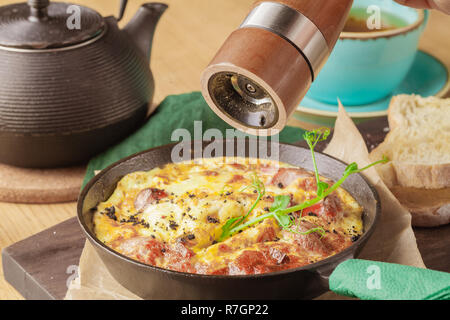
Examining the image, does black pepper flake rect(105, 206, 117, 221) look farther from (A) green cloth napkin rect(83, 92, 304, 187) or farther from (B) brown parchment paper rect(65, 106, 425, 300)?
(A) green cloth napkin rect(83, 92, 304, 187)

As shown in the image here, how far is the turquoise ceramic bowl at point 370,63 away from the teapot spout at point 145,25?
2.40 feet

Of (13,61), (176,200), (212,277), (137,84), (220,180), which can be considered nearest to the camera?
(212,277)

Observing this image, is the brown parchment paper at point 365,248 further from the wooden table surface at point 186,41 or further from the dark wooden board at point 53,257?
the wooden table surface at point 186,41

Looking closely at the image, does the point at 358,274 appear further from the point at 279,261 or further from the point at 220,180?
the point at 220,180

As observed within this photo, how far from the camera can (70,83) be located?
2332 millimetres

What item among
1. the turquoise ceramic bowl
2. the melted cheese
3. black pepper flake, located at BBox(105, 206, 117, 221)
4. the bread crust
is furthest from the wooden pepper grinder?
the turquoise ceramic bowl

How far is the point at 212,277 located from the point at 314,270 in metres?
0.24

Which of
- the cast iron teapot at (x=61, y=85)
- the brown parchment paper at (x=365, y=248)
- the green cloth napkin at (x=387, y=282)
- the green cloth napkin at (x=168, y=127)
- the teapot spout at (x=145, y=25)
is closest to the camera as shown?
the green cloth napkin at (x=387, y=282)

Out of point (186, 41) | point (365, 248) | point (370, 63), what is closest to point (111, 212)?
point (365, 248)

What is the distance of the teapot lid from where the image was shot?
7.57 ft

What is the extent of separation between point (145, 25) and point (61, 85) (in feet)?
1.79

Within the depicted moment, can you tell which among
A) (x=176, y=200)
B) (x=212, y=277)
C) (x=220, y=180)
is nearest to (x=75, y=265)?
(x=176, y=200)

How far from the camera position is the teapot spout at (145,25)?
106 inches

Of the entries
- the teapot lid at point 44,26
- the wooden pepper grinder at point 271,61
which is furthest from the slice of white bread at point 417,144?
the teapot lid at point 44,26
